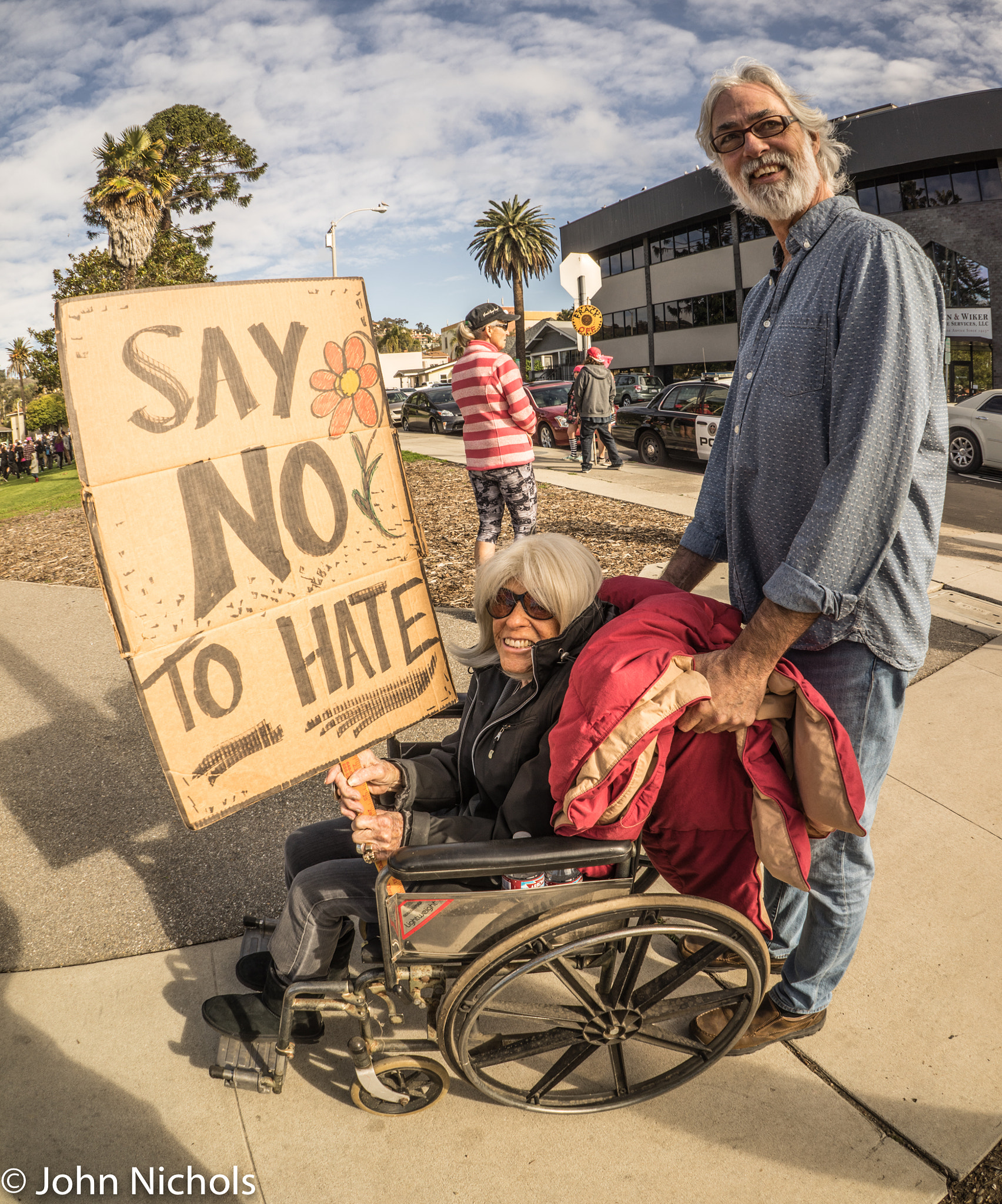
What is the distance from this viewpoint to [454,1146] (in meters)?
1.97

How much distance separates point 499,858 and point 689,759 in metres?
0.46

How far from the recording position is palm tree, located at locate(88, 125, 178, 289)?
22.9 meters

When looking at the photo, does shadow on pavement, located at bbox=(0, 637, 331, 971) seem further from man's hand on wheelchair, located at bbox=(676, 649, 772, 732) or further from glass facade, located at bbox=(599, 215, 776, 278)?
glass facade, located at bbox=(599, 215, 776, 278)

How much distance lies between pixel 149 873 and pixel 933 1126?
271cm

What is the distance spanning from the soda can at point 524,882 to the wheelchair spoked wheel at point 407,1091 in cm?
60

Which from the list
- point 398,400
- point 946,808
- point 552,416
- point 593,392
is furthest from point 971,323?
point 946,808

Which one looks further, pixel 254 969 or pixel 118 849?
pixel 118 849

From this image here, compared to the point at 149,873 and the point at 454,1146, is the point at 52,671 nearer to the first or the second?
the point at 149,873

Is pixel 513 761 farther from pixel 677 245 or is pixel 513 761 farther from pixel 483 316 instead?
pixel 677 245

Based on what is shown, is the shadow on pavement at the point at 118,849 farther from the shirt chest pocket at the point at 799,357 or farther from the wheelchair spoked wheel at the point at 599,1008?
the shirt chest pocket at the point at 799,357

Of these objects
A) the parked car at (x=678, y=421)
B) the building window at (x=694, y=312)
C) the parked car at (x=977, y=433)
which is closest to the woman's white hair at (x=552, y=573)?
the parked car at (x=678, y=421)

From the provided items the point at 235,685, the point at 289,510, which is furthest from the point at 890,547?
the point at 235,685

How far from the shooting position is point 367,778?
6.97 ft

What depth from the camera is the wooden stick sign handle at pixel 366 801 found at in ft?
5.80
